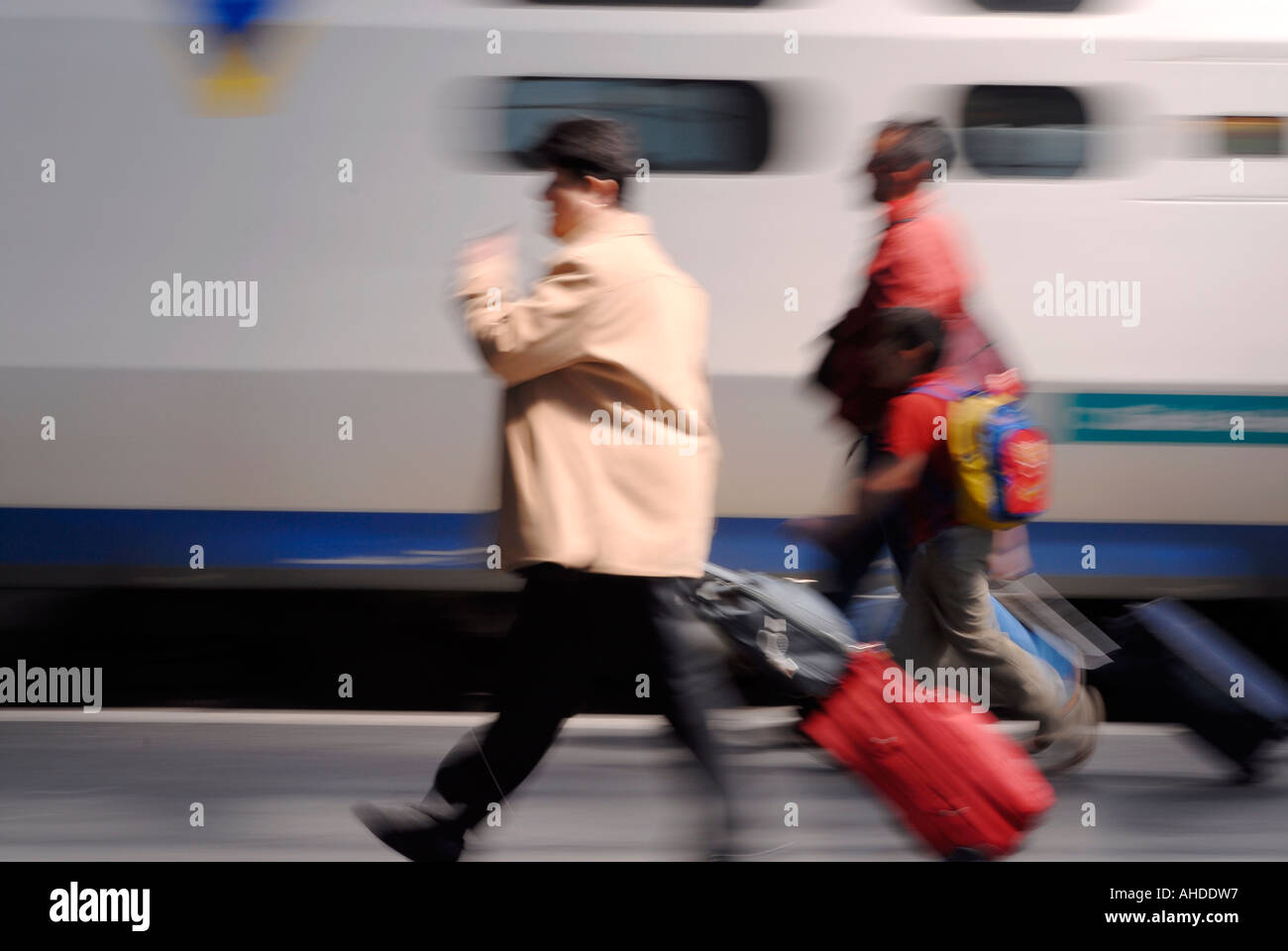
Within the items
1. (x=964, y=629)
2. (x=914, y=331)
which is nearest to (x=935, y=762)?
(x=964, y=629)

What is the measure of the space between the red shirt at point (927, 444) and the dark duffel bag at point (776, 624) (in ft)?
1.24

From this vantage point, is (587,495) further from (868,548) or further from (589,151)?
(868,548)

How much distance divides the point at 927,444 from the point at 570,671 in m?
1.03

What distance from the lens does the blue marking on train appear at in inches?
228

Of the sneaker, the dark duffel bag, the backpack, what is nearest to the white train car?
the dark duffel bag

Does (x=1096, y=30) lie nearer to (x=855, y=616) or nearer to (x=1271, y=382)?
(x=1271, y=382)

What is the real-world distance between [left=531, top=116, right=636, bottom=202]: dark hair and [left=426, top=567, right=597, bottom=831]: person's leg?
0.82m

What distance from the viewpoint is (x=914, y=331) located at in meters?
4.56

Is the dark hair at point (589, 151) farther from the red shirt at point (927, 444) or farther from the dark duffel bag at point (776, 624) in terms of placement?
the dark duffel bag at point (776, 624)

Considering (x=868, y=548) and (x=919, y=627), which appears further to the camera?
(x=868, y=548)

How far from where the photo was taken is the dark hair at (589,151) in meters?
3.97

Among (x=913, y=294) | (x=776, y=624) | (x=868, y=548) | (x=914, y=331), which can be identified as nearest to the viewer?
(x=914, y=331)

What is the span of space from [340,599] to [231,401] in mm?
1054

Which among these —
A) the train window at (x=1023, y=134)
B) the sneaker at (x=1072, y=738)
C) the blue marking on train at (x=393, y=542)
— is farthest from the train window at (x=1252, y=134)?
the sneaker at (x=1072, y=738)
